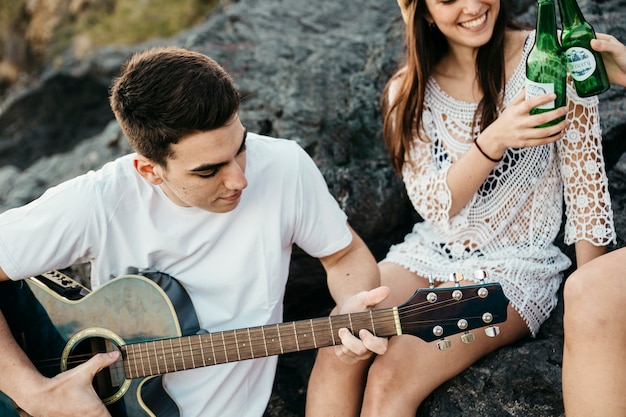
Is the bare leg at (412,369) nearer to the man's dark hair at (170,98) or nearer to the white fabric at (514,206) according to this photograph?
the white fabric at (514,206)

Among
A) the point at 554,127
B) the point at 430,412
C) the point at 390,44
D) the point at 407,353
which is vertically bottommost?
the point at 430,412

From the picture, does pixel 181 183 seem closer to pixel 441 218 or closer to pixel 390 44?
pixel 441 218

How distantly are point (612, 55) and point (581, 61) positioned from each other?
0.11m

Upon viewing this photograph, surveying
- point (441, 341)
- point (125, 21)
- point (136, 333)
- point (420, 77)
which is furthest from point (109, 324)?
point (125, 21)

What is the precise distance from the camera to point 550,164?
3.18 meters

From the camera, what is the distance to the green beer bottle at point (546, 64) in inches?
110

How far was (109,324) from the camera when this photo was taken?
3033 millimetres

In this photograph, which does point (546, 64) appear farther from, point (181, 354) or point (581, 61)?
point (181, 354)

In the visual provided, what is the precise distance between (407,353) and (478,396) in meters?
0.31

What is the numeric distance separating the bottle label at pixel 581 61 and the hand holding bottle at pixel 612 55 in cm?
5

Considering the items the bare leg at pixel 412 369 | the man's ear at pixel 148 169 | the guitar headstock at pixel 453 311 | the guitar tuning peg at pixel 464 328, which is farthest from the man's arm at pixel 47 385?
the guitar tuning peg at pixel 464 328

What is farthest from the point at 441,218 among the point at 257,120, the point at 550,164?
the point at 257,120

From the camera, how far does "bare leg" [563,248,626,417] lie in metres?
2.35

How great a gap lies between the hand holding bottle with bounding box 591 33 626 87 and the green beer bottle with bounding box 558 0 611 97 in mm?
22
